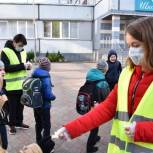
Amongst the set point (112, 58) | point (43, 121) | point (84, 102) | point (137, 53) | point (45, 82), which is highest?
point (137, 53)

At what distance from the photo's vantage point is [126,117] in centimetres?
256

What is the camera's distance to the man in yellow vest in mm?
7223

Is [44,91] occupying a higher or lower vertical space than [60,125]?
higher

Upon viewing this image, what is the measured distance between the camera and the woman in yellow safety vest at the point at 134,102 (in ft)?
8.00

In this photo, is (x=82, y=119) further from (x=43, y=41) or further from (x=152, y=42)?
(x=43, y=41)

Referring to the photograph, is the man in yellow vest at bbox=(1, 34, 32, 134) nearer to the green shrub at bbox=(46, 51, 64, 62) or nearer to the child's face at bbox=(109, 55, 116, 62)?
the child's face at bbox=(109, 55, 116, 62)

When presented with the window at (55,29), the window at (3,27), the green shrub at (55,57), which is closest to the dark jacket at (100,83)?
the green shrub at (55,57)

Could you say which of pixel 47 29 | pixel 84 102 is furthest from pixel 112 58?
pixel 47 29

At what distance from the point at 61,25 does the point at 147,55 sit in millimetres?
31067

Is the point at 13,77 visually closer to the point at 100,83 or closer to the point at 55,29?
the point at 100,83

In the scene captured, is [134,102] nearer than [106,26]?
Yes

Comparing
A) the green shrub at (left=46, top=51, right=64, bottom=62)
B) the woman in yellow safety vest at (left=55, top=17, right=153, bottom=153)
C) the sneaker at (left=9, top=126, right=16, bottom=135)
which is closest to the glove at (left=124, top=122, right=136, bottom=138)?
the woman in yellow safety vest at (left=55, top=17, right=153, bottom=153)

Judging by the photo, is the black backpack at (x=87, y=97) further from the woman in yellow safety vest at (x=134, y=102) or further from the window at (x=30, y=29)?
the window at (x=30, y=29)

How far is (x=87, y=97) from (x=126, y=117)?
322 cm
